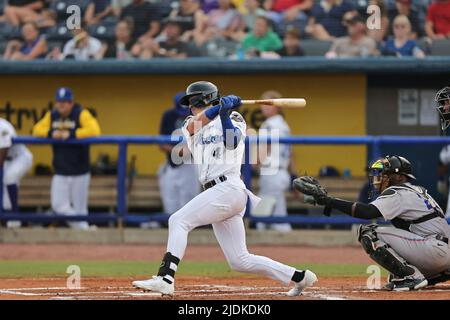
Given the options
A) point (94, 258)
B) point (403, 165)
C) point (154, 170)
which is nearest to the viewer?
point (403, 165)

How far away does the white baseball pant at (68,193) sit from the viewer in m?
13.4

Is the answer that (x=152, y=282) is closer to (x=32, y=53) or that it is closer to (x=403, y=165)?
(x=403, y=165)

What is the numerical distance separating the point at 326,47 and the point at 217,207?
6.82 meters

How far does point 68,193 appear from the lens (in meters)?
13.4

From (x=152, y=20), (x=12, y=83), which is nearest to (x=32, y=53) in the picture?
(x=12, y=83)

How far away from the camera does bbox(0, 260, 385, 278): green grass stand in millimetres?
10219

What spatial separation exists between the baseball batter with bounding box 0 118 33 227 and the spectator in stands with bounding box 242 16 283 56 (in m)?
3.18

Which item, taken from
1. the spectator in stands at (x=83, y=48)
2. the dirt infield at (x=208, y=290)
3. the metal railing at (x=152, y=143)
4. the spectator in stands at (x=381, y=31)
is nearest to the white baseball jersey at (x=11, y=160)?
the metal railing at (x=152, y=143)

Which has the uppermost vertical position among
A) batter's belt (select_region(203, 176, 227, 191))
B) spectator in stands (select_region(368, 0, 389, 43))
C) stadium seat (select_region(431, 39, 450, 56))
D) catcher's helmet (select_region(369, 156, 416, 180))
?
spectator in stands (select_region(368, 0, 389, 43))

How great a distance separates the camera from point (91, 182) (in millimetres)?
13688

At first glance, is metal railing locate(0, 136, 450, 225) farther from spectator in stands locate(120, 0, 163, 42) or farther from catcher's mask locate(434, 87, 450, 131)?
catcher's mask locate(434, 87, 450, 131)

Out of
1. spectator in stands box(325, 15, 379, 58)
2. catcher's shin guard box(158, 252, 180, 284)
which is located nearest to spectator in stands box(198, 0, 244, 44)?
spectator in stands box(325, 15, 379, 58)

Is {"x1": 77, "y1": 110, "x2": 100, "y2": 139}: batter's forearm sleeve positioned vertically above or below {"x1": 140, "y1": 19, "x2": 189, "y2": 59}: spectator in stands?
below

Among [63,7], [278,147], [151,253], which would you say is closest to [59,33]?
[63,7]
